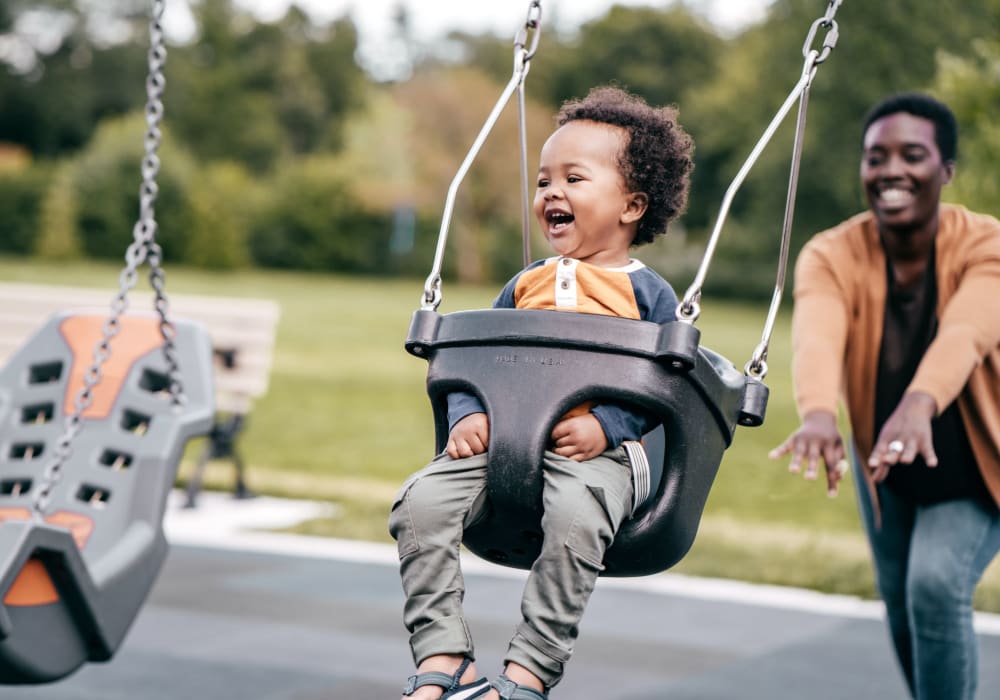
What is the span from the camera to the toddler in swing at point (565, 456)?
216cm

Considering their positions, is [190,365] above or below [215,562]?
above

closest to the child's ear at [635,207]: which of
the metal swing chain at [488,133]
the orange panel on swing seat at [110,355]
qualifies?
Result: the metal swing chain at [488,133]

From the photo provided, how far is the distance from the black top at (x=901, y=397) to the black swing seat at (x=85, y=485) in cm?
213

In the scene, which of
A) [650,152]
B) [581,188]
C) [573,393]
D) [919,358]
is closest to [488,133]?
[581,188]

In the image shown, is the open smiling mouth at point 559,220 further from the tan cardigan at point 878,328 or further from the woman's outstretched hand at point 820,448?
the tan cardigan at point 878,328

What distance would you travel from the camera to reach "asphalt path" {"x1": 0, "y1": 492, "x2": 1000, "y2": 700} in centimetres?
447

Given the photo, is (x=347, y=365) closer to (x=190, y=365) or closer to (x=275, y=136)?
(x=190, y=365)

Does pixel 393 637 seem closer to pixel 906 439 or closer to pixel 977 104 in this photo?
pixel 906 439

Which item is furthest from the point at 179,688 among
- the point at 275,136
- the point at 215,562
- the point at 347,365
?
the point at 275,136

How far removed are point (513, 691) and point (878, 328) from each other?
5.51ft

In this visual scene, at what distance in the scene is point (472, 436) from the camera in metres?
2.25

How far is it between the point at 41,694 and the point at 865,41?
28.7 metres

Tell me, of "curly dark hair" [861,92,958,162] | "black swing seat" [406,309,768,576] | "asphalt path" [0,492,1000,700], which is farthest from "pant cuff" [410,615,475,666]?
"asphalt path" [0,492,1000,700]

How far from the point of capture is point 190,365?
176 inches
